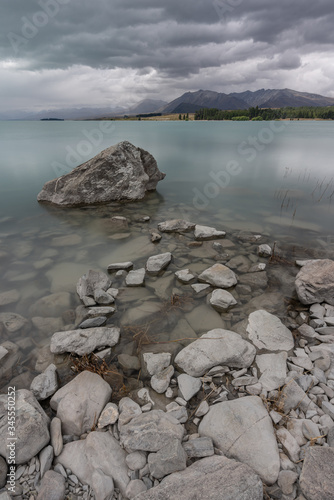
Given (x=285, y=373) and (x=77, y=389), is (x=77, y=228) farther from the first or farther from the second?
(x=285, y=373)

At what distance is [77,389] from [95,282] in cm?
307

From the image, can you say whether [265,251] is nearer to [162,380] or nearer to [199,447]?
[162,380]

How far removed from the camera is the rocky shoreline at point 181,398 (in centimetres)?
316

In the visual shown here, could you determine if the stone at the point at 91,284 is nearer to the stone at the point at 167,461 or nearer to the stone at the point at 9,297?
the stone at the point at 9,297

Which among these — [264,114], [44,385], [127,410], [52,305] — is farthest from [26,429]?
[264,114]

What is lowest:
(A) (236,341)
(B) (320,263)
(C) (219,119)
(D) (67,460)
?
(D) (67,460)

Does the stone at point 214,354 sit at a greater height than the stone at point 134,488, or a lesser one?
greater

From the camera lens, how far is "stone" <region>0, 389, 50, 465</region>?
11.1 feet

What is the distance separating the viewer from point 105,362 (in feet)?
16.5

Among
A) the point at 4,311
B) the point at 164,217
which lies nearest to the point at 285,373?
the point at 4,311

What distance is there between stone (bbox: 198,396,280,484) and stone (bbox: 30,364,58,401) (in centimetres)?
264

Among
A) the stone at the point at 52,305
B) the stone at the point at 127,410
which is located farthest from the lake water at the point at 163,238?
the stone at the point at 127,410

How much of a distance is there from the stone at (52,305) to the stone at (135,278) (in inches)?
66.1

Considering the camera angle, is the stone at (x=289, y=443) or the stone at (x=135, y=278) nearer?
the stone at (x=289, y=443)
